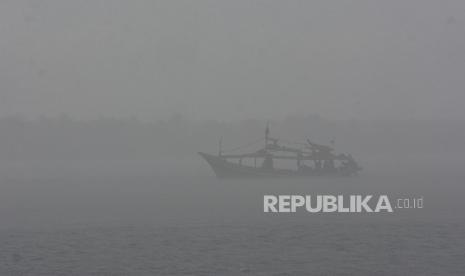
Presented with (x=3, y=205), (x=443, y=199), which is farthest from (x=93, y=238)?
(x=443, y=199)

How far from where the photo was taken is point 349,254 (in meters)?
50.9

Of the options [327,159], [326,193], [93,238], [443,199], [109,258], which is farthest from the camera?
[327,159]

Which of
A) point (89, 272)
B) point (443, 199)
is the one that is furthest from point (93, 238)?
point (443, 199)

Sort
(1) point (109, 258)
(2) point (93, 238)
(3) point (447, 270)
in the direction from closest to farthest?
(3) point (447, 270) → (1) point (109, 258) → (2) point (93, 238)

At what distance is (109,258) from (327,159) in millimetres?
117604

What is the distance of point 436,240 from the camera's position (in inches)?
2188

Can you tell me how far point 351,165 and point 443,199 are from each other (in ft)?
224

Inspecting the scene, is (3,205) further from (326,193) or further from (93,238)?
(326,193)

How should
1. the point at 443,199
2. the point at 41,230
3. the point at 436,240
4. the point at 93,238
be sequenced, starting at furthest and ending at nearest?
the point at 443,199 → the point at 41,230 → the point at 93,238 → the point at 436,240

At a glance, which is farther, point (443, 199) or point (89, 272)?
point (443, 199)

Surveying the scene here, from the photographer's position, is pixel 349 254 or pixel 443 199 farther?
pixel 443 199

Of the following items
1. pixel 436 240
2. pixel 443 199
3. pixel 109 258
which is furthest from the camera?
pixel 443 199

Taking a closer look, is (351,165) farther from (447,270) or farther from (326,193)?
(447,270)

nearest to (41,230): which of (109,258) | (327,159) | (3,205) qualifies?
(109,258)
